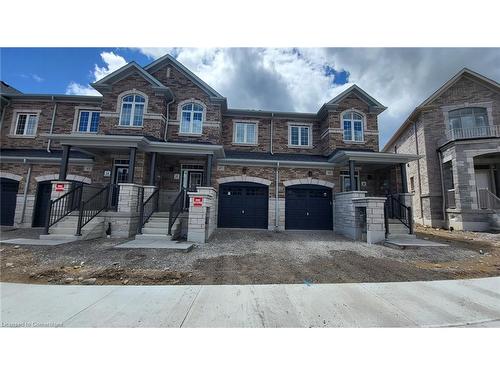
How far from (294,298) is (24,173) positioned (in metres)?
16.6

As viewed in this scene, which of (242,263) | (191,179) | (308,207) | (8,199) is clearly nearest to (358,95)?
(308,207)

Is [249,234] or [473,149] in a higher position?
[473,149]

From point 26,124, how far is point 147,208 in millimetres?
11713

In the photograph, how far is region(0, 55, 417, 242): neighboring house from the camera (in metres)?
10.4

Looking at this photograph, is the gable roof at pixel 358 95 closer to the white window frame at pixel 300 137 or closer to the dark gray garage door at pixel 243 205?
the white window frame at pixel 300 137

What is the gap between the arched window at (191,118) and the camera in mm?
12725

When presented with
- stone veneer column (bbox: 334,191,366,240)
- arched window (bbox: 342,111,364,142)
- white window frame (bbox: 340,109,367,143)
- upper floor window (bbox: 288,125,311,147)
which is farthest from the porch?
arched window (bbox: 342,111,364,142)

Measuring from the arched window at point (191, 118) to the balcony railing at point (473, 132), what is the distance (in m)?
17.6

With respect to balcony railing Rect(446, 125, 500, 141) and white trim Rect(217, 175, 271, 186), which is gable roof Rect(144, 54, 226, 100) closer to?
white trim Rect(217, 175, 271, 186)

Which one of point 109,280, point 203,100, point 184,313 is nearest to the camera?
point 184,313

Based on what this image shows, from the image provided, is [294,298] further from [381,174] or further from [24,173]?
→ [24,173]

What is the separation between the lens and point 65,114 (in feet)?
44.8

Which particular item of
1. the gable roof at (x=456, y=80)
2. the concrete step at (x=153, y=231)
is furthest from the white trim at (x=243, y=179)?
the gable roof at (x=456, y=80)
